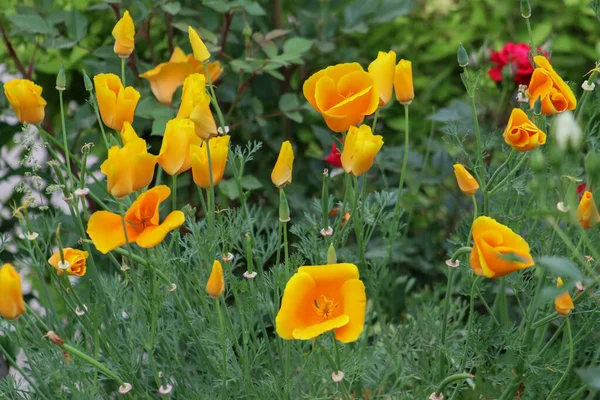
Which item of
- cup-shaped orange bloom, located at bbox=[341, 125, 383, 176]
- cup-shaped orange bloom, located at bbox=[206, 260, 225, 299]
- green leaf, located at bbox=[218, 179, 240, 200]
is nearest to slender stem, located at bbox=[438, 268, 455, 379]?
cup-shaped orange bloom, located at bbox=[341, 125, 383, 176]

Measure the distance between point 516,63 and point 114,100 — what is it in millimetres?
962

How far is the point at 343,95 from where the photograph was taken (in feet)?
3.40

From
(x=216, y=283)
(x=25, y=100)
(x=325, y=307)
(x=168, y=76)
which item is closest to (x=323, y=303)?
(x=325, y=307)

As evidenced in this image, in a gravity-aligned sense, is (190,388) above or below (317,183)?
above

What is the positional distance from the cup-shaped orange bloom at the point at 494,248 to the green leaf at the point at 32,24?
3.30 feet

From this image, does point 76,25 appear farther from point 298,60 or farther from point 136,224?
point 136,224

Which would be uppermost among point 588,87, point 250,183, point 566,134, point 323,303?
point 566,134

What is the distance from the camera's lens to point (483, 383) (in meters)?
1.23

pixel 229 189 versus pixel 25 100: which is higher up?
pixel 25 100

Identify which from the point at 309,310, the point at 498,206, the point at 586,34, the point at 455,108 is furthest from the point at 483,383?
the point at 586,34

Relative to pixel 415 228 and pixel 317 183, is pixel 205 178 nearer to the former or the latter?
pixel 317 183

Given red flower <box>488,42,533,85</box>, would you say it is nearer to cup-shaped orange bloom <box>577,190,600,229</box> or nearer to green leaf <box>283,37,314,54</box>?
green leaf <box>283,37,314,54</box>

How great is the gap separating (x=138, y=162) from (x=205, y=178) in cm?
10

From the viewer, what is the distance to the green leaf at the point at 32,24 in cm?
153
